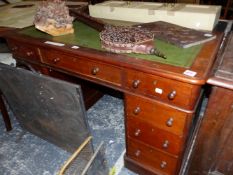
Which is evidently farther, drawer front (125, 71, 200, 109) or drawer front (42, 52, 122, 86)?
drawer front (42, 52, 122, 86)

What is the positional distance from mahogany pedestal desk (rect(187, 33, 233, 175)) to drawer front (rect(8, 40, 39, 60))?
1.19 meters

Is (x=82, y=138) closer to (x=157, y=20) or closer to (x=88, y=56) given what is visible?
(x=88, y=56)

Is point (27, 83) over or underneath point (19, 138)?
over

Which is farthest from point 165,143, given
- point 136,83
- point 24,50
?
point 24,50

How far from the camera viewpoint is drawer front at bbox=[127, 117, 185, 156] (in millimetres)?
1169

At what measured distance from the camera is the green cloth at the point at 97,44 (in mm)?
1029

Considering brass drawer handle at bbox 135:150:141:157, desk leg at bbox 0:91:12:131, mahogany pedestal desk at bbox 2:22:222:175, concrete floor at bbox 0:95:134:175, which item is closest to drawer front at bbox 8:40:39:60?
mahogany pedestal desk at bbox 2:22:222:175

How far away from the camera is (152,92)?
1.07 m

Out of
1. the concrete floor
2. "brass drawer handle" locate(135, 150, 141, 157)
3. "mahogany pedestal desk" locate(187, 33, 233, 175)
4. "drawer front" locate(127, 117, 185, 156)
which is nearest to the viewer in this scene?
"mahogany pedestal desk" locate(187, 33, 233, 175)

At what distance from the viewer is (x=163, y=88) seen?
1019 millimetres

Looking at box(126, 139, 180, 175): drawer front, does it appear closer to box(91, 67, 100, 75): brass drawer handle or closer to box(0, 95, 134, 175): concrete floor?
box(0, 95, 134, 175): concrete floor

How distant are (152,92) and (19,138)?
56.8 inches

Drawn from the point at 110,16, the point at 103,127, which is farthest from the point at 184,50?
the point at 103,127

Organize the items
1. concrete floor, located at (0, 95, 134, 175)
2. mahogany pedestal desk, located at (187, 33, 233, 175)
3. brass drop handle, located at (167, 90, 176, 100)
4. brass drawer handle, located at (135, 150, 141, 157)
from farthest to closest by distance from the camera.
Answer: concrete floor, located at (0, 95, 134, 175)
brass drawer handle, located at (135, 150, 141, 157)
brass drop handle, located at (167, 90, 176, 100)
mahogany pedestal desk, located at (187, 33, 233, 175)
